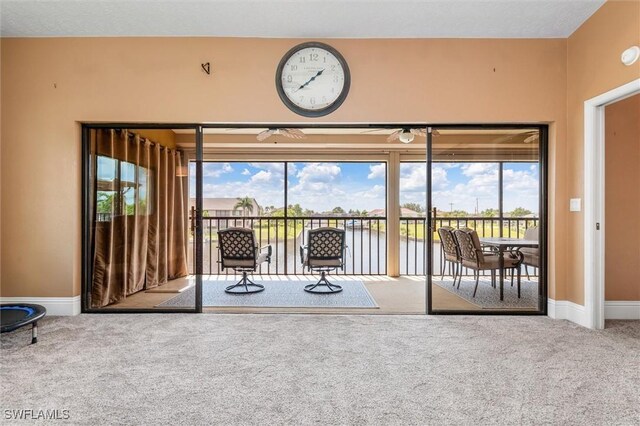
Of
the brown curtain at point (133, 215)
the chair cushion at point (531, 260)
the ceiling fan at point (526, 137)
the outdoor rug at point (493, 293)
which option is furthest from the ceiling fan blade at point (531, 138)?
the brown curtain at point (133, 215)

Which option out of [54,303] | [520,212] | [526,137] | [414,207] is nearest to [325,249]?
[414,207]

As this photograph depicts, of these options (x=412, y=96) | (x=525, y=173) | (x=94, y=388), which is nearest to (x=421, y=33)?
(x=412, y=96)

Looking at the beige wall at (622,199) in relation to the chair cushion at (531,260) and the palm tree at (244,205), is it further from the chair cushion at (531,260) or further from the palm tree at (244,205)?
the palm tree at (244,205)

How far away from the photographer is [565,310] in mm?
3225

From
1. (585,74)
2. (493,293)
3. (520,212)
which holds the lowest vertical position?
(493,293)

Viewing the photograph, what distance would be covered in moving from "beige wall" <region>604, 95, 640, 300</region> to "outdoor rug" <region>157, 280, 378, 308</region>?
7.81ft

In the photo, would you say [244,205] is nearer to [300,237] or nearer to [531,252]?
[300,237]

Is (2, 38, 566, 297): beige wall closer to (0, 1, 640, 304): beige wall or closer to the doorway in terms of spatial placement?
(0, 1, 640, 304): beige wall

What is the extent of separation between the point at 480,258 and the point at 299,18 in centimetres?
329

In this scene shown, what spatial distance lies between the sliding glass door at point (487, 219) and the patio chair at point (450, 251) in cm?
1

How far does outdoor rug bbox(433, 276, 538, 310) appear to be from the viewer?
3.52 meters

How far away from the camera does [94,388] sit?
76.5 inches

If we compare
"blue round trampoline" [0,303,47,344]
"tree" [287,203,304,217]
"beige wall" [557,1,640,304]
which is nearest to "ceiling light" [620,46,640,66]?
"beige wall" [557,1,640,304]

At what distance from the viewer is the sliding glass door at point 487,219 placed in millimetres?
Result: 3451
